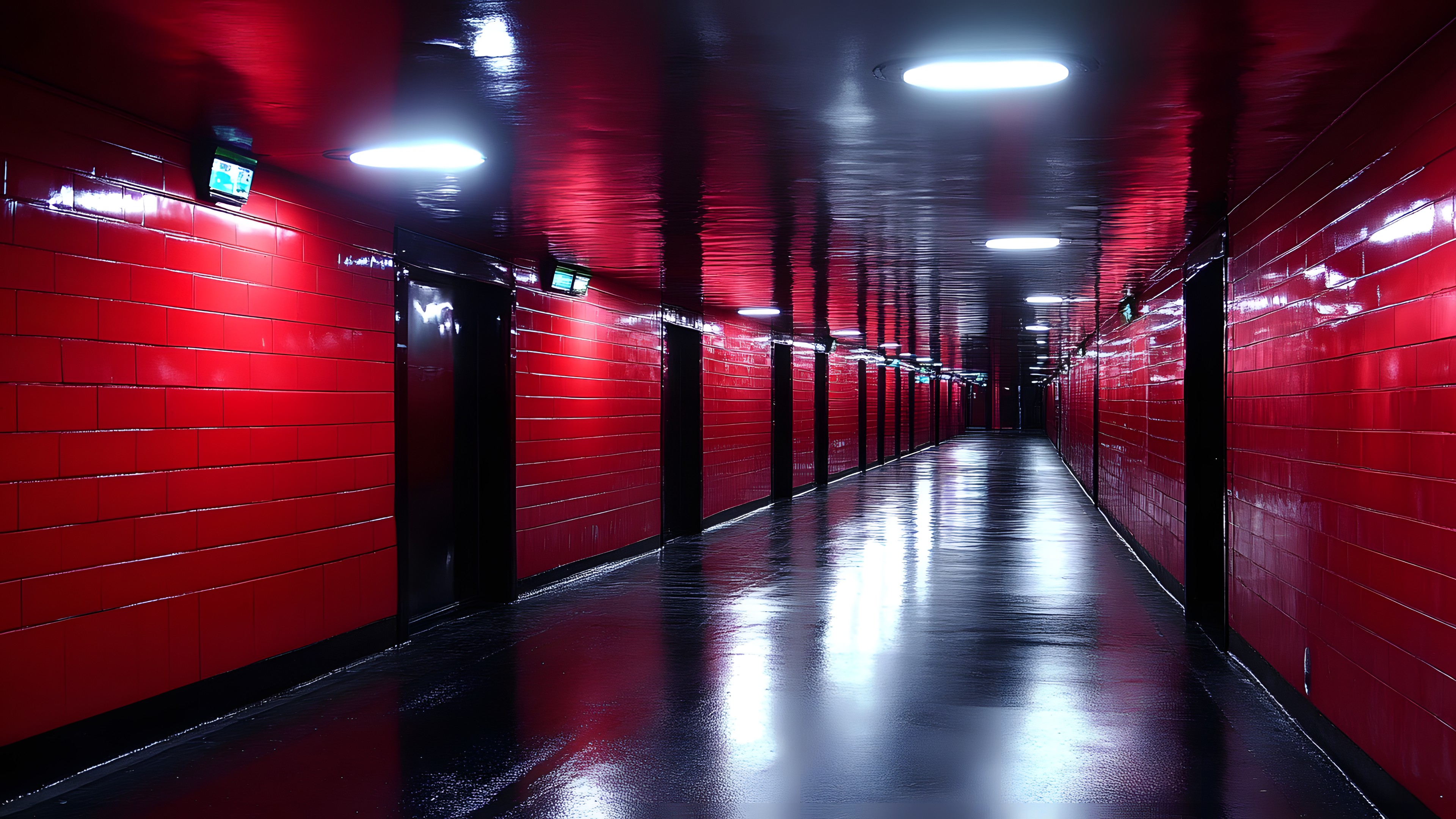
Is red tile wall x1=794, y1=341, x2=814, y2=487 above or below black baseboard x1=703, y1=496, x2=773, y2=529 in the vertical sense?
above

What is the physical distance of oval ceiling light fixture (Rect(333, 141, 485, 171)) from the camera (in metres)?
4.82

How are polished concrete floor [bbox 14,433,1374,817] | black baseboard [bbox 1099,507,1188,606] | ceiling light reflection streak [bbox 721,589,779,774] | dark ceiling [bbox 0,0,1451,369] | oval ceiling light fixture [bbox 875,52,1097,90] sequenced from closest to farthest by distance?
dark ceiling [bbox 0,0,1451,369]
oval ceiling light fixture [bbox 875,52,1097,90]
polished concrete floor [bbox 14,433,1374,817]
ceiling light reflection streak [bbox 721,589,779,774]
black baseboard [bbox 1099,507,1188,606]

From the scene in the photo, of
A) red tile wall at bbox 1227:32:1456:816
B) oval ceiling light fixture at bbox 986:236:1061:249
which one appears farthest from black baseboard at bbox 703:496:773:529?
red tile wall at bbox 1227:32:1456:816

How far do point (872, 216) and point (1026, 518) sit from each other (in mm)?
8043

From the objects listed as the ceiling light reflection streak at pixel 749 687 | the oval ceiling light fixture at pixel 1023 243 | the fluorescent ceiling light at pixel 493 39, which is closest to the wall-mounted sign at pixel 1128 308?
the oval ceiling light fixture at pixel 1023 243

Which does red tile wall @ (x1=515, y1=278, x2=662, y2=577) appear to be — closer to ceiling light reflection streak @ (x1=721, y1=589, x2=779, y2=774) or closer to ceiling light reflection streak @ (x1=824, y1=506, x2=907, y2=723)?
ceiling light reflection streak @ (x1=721, y1=589, x2=779, y2=774)

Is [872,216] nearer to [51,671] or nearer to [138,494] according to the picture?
[138,494]

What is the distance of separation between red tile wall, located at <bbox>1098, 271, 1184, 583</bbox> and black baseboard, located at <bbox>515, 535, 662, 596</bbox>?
15.9 feet

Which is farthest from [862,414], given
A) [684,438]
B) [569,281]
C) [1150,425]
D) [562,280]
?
[562,280]

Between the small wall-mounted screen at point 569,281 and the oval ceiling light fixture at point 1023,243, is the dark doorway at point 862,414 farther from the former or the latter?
the oval ceiling light fixture at point 1023,243

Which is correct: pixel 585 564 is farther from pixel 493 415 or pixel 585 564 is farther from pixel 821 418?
pixel 821 418

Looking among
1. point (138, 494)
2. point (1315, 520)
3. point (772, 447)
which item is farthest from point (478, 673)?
point (772, 447)

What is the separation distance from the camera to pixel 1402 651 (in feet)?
12.0

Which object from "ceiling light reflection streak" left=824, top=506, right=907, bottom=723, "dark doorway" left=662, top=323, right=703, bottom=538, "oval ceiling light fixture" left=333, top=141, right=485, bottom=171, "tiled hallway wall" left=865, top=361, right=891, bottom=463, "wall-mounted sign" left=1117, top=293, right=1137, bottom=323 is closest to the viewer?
"oval ceiling light fixture" left=333, top=141, right=485, bottom=171
